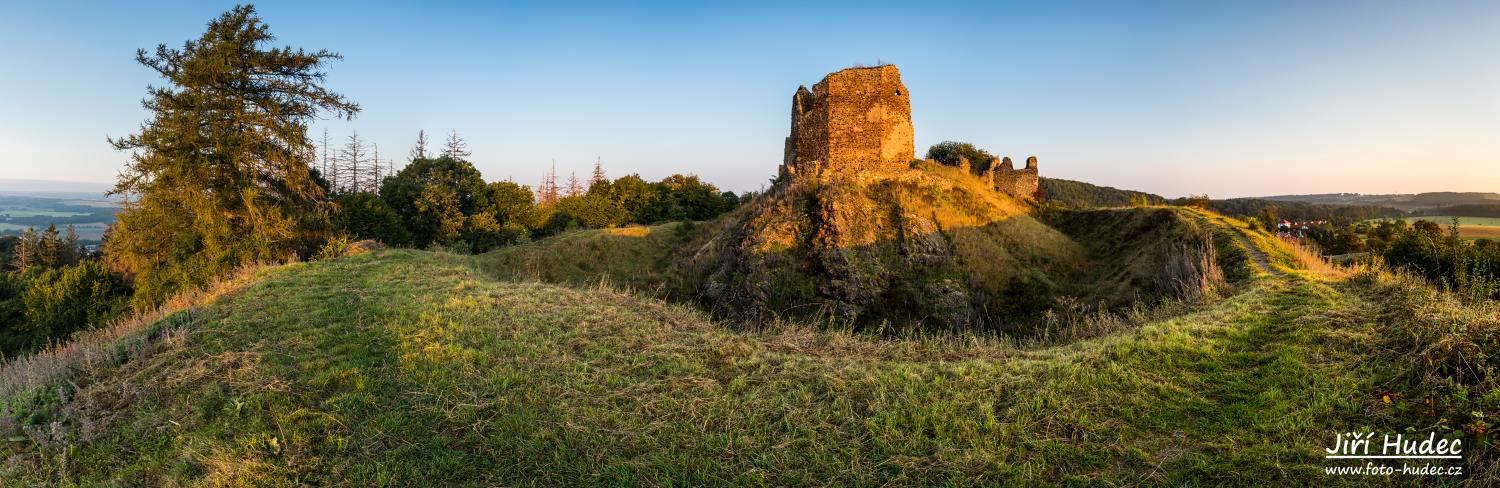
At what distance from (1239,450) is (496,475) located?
16.8 feet

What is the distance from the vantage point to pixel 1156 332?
596 cm

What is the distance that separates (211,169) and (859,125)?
20841 millimetres

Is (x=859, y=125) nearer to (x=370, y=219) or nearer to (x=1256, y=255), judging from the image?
(x=1256, y=255)

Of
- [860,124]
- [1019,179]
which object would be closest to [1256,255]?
[860,124]

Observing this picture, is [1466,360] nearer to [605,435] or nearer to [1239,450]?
[1239,450]

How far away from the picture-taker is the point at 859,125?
19.0m

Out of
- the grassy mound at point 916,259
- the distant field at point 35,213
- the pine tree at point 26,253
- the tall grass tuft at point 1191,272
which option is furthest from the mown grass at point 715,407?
the distant field at point 35,213

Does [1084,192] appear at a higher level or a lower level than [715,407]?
higher

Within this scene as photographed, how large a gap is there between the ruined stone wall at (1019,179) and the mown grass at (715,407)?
78.9ft

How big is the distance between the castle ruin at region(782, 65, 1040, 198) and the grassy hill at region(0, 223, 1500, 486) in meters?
12.8

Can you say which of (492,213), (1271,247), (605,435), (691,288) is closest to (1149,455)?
(605,435)

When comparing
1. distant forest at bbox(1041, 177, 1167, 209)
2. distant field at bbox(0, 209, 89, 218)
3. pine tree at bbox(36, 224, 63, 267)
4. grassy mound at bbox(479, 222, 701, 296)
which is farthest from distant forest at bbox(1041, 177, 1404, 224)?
distant field at bbox(0, 209, 89, 218)

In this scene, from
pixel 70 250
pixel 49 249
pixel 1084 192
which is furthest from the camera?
pixel 1084 192

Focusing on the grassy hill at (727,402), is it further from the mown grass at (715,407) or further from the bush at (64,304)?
the bush at (64,304)
